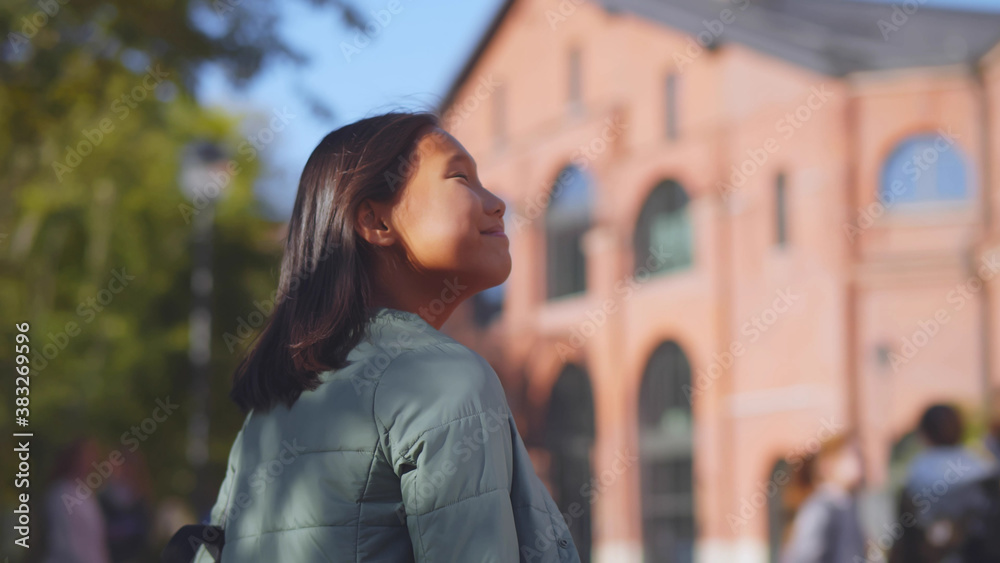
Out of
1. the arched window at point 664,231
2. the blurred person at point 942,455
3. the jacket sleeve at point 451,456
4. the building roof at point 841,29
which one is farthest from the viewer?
the arched window at point 664,231

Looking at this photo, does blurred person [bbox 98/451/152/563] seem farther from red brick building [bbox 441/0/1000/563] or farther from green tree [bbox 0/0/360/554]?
red brick building [bbox 441/0/1000/563]

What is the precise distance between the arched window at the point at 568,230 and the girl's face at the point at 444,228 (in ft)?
85.9

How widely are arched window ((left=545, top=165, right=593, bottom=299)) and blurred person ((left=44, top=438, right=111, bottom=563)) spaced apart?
21.5 meters

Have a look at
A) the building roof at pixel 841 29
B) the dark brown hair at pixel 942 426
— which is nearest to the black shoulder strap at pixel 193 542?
the dark brown hair at pixel 942 426

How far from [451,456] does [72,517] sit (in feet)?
19.6

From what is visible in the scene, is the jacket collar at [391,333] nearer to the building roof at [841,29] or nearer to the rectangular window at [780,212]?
the building roof at [841,29]

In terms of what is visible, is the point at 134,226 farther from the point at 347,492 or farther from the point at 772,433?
the point at 347,492

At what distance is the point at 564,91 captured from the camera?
2912 cm

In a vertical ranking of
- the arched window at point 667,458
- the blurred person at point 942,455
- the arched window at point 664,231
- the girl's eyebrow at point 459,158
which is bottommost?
the arched window at point 667,458

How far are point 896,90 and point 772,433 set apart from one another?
23.0 feet

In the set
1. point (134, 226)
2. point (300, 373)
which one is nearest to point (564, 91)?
point (134, 226)

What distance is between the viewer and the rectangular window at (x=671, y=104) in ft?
83.9

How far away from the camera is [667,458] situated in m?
24.4

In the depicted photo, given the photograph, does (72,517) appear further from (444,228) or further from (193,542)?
(444,228)
